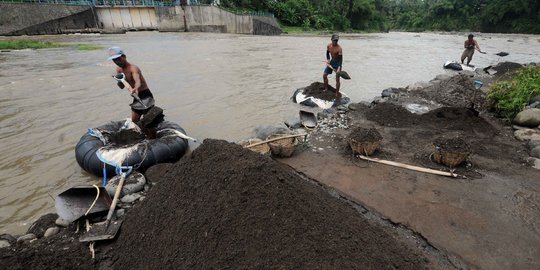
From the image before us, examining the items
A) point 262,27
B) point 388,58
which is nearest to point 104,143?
point 388,58

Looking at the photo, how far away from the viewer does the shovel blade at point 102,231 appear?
2.99m

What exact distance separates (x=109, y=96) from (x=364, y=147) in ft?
26.6

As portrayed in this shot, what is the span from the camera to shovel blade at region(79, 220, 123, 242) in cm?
299

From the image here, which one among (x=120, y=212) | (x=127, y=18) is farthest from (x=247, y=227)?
(x=127, y=18)

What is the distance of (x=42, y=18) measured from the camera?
1087 inches

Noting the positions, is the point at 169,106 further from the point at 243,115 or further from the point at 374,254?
the point at 374,254

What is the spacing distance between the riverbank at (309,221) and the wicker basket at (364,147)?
1.25ft

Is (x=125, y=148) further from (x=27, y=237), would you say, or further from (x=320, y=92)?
(x=320, y=92)

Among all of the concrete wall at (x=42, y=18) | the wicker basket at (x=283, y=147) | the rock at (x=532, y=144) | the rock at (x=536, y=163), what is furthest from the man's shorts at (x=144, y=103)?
the concrete wall at (x=42, y=18)

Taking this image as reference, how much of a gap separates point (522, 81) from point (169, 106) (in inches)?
361

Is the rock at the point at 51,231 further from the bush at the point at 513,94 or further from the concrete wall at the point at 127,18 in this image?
the concrete wall at the point at 127,18

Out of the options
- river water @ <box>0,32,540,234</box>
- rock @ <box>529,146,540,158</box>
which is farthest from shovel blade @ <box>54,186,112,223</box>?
rock @ <box>529,146,540,158</box>

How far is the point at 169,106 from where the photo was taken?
850cm

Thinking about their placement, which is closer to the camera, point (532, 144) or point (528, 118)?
point (532, 144)
